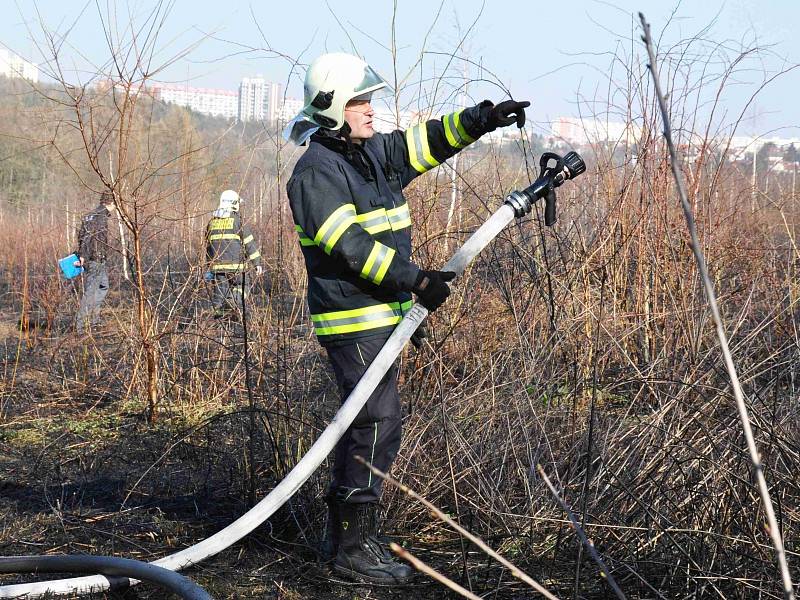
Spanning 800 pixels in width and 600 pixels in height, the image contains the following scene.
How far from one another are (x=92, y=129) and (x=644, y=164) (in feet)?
10.3

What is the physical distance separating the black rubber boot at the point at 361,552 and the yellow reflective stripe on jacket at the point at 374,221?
1045mm

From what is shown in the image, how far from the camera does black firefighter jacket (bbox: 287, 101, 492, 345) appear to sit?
3287mm

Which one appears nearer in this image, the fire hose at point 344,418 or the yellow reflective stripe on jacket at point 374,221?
the fire hose at point 344,418

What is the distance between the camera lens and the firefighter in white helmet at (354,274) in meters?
3.33

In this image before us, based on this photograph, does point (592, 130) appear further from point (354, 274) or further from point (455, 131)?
point (354, 274)

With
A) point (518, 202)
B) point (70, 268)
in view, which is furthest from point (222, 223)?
point (518, 202)

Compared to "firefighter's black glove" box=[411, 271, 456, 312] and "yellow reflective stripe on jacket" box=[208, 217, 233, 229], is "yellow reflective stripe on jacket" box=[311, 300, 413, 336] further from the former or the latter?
"yellow reflective stripe on jacket" box=[208, 217, 233, 229]

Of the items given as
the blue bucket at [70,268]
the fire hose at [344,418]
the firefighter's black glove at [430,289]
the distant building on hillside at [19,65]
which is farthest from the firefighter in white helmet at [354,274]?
the blue bucket at [70,268]

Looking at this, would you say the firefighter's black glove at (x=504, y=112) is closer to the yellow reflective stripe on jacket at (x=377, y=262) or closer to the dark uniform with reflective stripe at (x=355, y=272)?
the dark uniform with reflective stripe at (x=355, y=272)

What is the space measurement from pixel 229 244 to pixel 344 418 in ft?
11.8

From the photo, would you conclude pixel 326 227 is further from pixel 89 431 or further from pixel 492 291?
pixel 89 431

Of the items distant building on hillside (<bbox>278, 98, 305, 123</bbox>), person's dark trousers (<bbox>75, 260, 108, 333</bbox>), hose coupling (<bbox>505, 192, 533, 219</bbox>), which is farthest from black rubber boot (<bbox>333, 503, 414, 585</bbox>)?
person's dark trousers (<bbox>75, 260, 108, 333</bbox>)

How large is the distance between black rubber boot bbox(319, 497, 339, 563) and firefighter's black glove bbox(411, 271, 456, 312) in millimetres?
871

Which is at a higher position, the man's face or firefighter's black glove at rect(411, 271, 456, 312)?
the man's face
